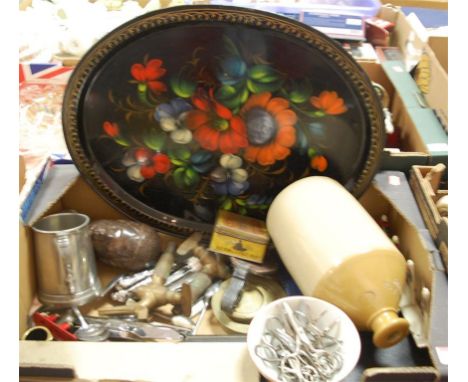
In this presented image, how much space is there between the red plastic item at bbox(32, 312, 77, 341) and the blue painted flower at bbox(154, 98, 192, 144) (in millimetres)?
324

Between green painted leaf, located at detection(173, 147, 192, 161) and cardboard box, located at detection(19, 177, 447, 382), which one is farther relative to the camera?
green painted leaf, located at detection(173, 147, 192, 161)

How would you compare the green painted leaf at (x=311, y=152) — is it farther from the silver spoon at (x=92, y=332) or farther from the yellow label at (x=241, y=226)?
the silver spoon at (x=92, y=332)

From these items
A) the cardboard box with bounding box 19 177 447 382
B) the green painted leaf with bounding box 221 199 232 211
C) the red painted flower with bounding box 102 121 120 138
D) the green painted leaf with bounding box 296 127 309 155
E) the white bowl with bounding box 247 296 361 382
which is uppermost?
the red painted flower with bounding box 102 121 120 138

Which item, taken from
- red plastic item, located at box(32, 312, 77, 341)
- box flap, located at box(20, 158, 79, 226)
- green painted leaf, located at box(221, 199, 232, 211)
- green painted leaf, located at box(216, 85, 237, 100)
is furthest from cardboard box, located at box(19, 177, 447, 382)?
green painted leaf, located at box(216, 85, 237, 100)

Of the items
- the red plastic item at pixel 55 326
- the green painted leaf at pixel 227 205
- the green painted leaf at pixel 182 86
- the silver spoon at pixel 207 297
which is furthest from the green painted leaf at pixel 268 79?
the red plastic item at pixel 55 326

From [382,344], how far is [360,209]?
0.19 meters

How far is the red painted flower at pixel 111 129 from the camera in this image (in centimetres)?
86

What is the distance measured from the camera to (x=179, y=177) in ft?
2.96

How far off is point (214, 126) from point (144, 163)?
0.44 ft

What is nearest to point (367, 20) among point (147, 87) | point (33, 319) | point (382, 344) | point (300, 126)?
point (300, 126)

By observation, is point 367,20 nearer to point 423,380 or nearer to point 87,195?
point 87,195

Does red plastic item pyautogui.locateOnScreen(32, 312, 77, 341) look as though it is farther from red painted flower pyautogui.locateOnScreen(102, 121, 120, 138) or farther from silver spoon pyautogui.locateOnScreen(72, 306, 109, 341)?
red painted flower pyautogui.locateOnScreen(102, 121, 120, 138)

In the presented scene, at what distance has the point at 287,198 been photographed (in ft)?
2.60

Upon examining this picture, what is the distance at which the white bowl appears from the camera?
60 centimetres
